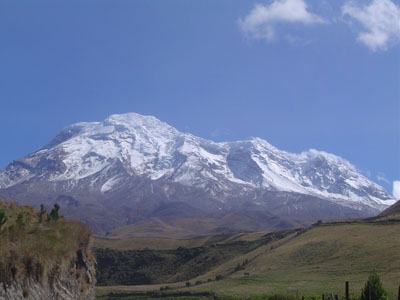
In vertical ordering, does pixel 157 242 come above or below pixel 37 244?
above

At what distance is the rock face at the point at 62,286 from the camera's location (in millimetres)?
24547

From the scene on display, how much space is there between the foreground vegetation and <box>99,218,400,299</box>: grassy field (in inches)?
1101

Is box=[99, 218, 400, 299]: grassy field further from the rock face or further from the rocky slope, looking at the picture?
the rocky slope

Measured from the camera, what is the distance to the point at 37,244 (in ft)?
89.7

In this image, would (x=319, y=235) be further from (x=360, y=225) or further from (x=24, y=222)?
(x=24, y=222)

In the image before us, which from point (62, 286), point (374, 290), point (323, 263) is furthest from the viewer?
point (323, 263)

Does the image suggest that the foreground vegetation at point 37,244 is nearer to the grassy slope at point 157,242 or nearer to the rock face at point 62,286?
the rock face at point 62,286

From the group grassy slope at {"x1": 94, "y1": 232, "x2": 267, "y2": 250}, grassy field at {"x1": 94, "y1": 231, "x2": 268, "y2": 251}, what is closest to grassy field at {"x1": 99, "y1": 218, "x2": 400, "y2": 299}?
grassy field at {"x1": 94, "y1": 231, "x2": 268, "y2": 251}

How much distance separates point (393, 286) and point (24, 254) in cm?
3986

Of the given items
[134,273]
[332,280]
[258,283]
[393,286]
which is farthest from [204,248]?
[393,286]

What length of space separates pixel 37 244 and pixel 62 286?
3.54 metres

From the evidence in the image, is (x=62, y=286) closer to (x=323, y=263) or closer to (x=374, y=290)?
(x=374, y=290)

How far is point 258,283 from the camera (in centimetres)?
6906

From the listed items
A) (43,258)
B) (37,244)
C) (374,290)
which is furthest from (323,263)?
(37,244)
